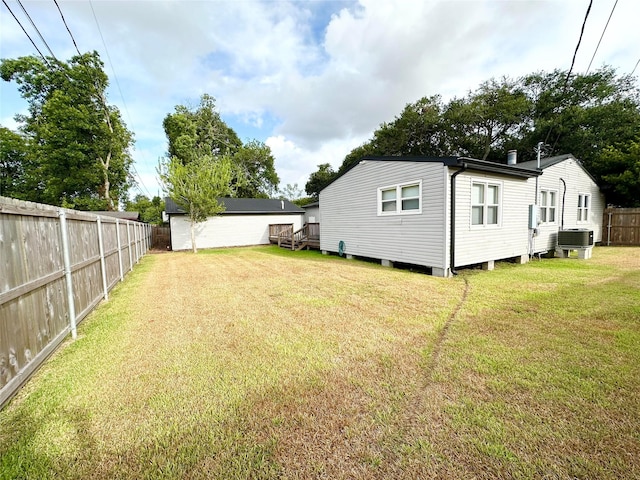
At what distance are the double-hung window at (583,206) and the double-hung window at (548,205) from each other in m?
2.91

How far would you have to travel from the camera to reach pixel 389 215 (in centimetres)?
838

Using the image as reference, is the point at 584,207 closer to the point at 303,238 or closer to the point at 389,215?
the point at 389,215

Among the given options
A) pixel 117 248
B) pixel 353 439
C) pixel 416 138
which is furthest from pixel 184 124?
pixel 353 439

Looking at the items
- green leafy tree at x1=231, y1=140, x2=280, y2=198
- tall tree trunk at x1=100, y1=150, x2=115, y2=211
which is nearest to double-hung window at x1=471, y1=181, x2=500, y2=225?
green leafy tree at x1=231, y1=140, x2=280, y2=198

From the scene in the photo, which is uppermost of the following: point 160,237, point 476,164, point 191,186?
point 191,186

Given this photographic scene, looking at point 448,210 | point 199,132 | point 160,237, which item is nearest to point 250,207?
point 160,237

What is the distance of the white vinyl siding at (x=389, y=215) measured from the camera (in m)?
6.95

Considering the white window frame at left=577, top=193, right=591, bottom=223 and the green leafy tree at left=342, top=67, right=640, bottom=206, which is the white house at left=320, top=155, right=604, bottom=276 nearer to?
the white window frame at left=577, top=193, right=591, bottom=223

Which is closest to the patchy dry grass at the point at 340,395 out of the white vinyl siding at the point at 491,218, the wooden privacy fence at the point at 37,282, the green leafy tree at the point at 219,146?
the wooden privacy fence at the point at 37,282

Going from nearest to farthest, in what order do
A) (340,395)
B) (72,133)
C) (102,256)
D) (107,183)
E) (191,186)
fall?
(340,395), (102,256), (191,186), (72,133), (107,183)

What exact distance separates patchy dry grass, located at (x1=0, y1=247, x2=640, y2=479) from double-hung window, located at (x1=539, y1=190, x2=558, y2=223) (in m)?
6.47

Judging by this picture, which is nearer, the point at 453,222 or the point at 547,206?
the point at 453,222

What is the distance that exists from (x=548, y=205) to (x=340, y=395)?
38.5 ft

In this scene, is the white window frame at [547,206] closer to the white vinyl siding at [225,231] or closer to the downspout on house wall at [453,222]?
the downspout on house wall at [453,222]
